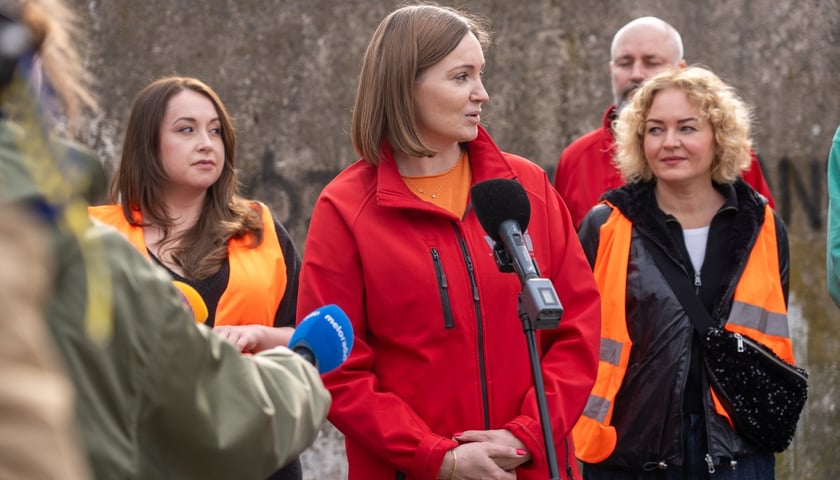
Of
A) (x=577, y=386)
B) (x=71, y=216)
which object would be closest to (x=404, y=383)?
(x=577, y=386)

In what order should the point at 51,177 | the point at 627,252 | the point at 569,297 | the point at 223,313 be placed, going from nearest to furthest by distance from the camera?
the point at 51,177, the point at 569,297, the point at 223,313, the point at 627,252

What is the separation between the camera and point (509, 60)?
6.76 m

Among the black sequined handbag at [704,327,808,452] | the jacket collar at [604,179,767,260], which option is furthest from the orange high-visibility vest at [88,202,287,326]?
the black sequined handbag at [704,327,808,452]

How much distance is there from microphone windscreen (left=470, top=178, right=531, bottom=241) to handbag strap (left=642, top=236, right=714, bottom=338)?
1.32 meters

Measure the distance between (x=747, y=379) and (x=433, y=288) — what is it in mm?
1367

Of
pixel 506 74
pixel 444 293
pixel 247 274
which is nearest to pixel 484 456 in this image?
pixel 444 293

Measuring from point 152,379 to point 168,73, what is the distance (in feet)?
16.4

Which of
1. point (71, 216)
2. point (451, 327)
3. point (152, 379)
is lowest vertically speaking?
point (451, 327)

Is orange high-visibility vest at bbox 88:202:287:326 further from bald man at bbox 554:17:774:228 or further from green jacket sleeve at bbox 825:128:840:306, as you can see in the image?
green jacket sleeve at bbox 825:128:840:306

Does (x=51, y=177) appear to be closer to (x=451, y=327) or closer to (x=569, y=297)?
(x=451, y=327)

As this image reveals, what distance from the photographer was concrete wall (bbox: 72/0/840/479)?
6648mm

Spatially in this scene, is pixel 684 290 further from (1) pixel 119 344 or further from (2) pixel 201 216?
(1) pixel 119 344

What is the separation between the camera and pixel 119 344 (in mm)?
1921

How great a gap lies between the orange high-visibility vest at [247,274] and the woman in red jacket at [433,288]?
0.54 m
